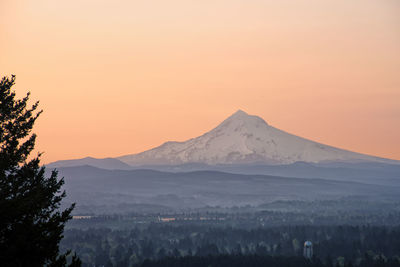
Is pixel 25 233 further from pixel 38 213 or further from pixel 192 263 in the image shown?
pixel 192 263

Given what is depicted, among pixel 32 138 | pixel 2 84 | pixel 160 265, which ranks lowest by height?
pixel 160 265

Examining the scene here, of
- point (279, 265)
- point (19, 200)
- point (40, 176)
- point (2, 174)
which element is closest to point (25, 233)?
point (19, 200)

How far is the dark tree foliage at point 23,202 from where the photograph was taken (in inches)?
1476

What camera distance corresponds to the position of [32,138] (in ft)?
153

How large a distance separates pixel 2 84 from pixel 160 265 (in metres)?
131

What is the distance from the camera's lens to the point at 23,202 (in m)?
38.1

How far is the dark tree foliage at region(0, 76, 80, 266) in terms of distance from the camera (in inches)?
1476

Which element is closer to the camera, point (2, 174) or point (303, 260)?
point (2, 174)

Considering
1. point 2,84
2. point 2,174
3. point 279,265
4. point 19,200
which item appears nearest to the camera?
point 19,200

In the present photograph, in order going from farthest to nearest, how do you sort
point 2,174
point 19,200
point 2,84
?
point 2,84, point 2,174, point 19,200

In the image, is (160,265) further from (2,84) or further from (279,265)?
(2,84)

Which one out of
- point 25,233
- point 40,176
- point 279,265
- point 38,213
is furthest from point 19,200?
point 279,265

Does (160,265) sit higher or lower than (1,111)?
lower

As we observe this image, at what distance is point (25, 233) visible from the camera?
38156 mm
